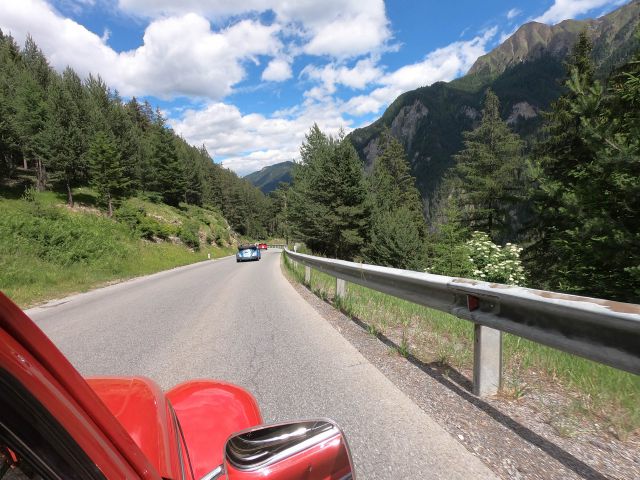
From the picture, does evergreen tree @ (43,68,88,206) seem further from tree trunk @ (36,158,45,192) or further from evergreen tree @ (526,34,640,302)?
evergreen tree @ (526,34,640,302)

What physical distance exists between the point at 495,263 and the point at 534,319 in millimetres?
10731

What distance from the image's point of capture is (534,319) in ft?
9.37

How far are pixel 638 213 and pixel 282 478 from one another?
14416 millimetres

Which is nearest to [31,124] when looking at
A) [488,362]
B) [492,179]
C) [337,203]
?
[337,203]

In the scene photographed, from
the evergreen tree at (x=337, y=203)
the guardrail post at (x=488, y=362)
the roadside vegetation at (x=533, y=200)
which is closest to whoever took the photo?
the guardrail post at (x=488, y=362)

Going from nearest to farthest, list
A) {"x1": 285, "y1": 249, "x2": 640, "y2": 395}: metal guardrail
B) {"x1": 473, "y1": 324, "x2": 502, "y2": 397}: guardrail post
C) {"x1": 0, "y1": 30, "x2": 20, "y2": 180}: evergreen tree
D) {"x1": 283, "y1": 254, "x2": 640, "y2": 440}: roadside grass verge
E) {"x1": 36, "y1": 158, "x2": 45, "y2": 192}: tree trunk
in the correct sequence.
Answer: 1. {"x1": 285, "y1": 249, "x2": 640, "y2": 395}: metal guardrail
2. {"x1": 283, "y1": 254, "x2": 640, "y2": 440}: roadside grass verge
3. {"x1": 473, "y1": 324, "x2": 502, "y2": 397}: guardrail post
4. {"x1": 0, "y1": 30, "x2": 20, "y2": 180}: evergreen tree
5. {"x1": 36, "y1": 158, "x2": 45, "y2": 192}: tree trunk

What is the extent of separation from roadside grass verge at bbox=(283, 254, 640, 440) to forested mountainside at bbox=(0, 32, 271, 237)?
3793 cm

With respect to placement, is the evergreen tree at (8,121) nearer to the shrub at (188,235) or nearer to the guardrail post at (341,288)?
the shrub at (188,235)

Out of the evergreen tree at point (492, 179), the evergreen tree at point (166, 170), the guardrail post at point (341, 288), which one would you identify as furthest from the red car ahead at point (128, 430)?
the evergreen tree at point (166, 170)

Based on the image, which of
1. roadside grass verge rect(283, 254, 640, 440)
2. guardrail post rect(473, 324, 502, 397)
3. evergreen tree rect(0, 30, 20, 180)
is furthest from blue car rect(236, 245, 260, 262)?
evergreen tree rect(0, 30, 20, 180)

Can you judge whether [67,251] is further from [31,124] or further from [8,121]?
[31,124]

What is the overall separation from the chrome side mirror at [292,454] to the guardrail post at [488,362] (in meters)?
2.47

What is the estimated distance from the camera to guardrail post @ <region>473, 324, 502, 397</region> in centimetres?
329

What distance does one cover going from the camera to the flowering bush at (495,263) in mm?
12406
